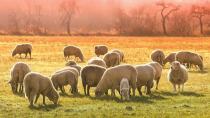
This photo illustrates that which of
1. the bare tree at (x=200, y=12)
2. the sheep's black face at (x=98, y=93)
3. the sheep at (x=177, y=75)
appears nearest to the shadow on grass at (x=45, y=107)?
the sheep's black face at (x=98, y=93)

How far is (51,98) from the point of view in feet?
72.0

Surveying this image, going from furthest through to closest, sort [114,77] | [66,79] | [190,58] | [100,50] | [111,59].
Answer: [100,50], [190,58], [111,59], [66,79], [114,77]

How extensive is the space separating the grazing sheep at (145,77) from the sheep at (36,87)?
16.3ft

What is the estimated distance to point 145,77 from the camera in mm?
25297

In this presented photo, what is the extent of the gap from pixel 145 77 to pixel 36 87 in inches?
244

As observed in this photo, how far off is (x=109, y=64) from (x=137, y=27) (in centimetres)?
8920

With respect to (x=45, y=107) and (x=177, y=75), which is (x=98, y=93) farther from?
(x=177, y=75)

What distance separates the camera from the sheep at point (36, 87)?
21.3 m

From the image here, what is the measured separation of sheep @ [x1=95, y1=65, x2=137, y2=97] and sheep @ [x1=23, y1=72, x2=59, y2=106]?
2625 mm

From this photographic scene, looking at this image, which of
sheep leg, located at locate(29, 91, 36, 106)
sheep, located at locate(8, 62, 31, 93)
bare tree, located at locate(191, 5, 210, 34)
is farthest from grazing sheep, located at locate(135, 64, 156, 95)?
bare tree, located at locate(191, 5, 210, 34)

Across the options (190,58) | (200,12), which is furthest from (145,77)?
(200,12)

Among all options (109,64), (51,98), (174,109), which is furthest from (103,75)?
(109,64)

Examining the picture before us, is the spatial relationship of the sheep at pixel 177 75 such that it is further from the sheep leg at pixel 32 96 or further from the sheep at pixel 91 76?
the sheep leg at pixel 32 96

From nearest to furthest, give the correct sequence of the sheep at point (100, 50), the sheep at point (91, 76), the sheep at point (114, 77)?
the sheep at point (114, 77), the sheep at point (91, 76), the sheep at point (100, 50)
